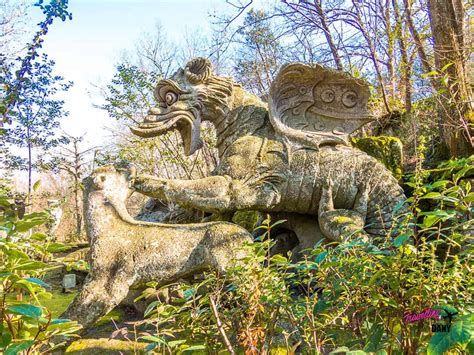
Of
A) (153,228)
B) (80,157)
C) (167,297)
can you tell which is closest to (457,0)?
(153,228)

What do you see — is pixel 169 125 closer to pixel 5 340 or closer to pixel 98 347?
pixel 98 347

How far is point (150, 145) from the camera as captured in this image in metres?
6.30

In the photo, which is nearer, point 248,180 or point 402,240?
point 402,240

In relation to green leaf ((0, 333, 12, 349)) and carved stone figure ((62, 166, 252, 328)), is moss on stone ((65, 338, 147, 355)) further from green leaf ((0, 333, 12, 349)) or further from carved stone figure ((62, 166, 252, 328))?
green leaf ((0, 333, 12, 349))

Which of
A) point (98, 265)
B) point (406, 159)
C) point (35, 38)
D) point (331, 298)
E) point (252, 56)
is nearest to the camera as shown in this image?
point (331, 298)

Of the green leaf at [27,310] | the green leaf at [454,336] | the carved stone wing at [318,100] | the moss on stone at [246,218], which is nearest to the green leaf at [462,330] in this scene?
the green leaf at [454,336]

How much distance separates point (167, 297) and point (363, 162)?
154 cm

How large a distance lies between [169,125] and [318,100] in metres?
1.10

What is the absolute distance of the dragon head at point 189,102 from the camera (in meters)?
2.87

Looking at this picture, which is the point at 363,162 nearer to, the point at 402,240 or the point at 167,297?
the point at 167,297

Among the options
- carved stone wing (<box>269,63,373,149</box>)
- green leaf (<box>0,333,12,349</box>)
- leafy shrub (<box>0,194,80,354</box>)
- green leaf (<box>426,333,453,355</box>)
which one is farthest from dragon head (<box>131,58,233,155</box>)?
green leaf (<box>426,333,453,355</box>)

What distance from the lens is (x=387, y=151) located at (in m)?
3.48

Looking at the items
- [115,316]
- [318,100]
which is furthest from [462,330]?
[115,316]

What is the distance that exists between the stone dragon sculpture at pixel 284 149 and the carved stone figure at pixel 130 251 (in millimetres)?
258
